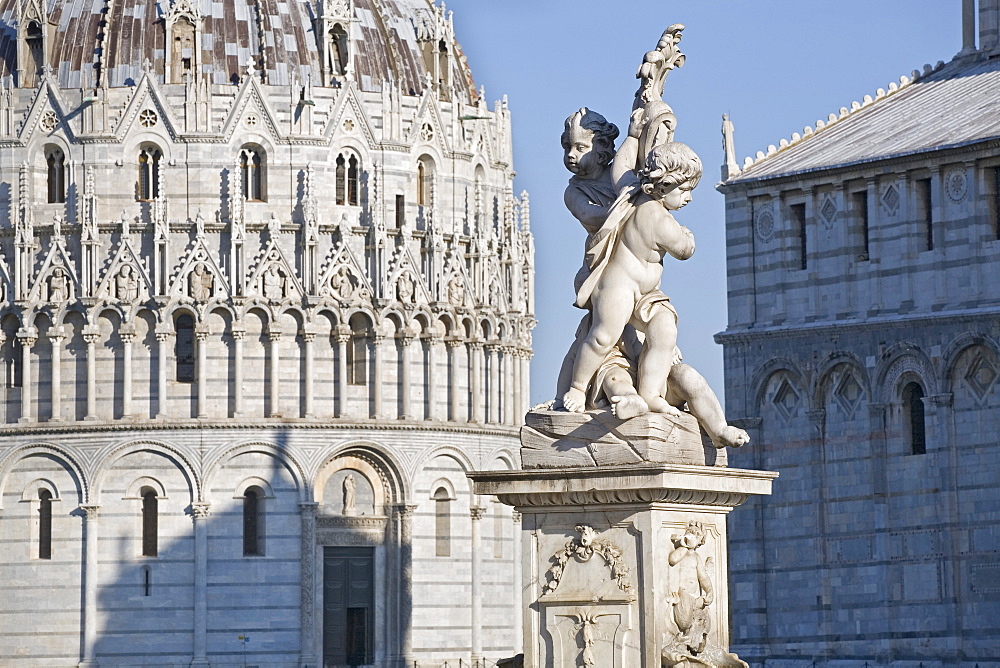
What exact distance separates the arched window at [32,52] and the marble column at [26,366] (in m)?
7.90

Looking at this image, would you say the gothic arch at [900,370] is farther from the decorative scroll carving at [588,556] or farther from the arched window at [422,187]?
the decorative scroll carving at [588,556]

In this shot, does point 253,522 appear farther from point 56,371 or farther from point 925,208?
point 925,208

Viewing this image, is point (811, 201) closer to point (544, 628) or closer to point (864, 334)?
point (864, 334)

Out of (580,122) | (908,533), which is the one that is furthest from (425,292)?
(580,122)

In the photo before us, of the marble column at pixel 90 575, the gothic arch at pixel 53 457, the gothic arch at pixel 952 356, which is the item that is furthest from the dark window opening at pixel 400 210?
the gothic arch at pixel 952 356

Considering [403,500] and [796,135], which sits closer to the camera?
[796,135]

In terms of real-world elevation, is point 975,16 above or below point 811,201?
above

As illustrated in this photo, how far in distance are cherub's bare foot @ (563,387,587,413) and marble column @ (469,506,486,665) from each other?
57879 millimetres

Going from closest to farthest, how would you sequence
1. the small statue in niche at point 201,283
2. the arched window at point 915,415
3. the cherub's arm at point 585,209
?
the cherub's arm at point 585,209, the arched window at point 915,415, the small statue in niche at point 201,283

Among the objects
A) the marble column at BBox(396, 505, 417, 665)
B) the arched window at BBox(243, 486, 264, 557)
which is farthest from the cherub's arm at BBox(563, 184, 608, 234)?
the marble column at BBox(396, 505, 417, 665)

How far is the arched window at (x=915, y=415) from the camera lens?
49.0 meters

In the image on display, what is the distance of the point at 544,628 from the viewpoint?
1442cm

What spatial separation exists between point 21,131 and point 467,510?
17927mm

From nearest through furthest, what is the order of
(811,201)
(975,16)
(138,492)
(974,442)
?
(974,442) → (811,201) → (975,16) → (138,492)
